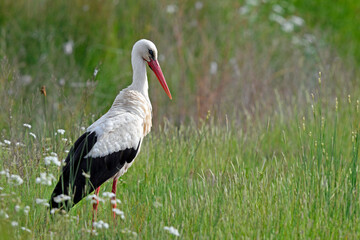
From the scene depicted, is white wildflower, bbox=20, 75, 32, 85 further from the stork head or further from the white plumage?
the white plumage

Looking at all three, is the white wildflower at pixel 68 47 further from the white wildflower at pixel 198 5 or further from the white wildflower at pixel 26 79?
the white wildflower at pixel 198 5

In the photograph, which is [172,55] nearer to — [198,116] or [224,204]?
[198,116]

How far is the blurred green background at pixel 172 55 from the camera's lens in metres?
6.86

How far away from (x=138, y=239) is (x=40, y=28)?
15.3 feet

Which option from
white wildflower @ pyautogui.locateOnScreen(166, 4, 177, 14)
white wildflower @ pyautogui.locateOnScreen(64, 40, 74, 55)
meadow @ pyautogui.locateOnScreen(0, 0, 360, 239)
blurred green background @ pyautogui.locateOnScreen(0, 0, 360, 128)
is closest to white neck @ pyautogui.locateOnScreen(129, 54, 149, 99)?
meadow @ pyautogui.locateOnScreen(0, 0, 360, 239)

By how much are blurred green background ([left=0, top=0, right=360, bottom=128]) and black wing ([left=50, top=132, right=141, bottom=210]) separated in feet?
7.72

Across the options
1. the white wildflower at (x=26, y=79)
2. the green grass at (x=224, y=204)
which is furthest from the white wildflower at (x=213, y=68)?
the green grass at (x=224, y=204)

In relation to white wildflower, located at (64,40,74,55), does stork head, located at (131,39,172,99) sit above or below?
above

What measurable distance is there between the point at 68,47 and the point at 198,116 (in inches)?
73.2

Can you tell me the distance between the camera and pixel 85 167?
389 cm

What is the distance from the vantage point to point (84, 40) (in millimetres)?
7508

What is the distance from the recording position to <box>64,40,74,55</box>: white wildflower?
715cm

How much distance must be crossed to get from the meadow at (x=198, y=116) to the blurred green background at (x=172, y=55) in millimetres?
19

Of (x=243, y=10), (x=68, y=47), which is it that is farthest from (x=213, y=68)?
(x=243, y=10)
